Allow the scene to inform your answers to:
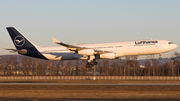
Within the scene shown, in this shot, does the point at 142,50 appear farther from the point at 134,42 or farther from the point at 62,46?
the point at 62,46

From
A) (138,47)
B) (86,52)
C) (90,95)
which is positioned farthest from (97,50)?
(90,95)

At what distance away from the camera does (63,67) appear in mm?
131125

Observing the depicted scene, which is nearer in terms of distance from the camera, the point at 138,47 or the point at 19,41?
the point at 138,47

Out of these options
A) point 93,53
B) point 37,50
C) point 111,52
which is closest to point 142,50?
point 111,52

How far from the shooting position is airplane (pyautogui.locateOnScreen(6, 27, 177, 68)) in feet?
167

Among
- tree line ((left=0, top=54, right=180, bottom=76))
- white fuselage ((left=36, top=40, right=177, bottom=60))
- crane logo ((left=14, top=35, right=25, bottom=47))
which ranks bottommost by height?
tree line ((left=0, top=54, right=180, bottom=76))

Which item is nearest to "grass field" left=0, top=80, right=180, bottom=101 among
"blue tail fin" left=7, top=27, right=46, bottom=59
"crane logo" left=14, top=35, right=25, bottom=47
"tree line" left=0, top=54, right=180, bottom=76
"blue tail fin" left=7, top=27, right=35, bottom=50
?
"blue tail fin" left=7, top=27, right=46, bottom=59

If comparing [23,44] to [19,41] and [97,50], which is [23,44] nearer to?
[19,41]

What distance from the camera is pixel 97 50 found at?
52.2 meters

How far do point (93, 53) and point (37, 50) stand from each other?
1358cm

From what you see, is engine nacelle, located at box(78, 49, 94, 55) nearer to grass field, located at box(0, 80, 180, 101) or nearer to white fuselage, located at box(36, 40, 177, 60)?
white fuselage, located at box(36, 40, 177, 60)

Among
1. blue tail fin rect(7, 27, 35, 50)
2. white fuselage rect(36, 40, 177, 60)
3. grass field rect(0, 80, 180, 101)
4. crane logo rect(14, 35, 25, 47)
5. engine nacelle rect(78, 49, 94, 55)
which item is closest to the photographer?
grass field rect(0, 80, 180, 101)

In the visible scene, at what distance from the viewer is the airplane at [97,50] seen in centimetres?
5081

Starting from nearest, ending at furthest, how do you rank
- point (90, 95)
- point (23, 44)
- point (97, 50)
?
point (90, 95) < point (97, 50) < point (23, 44)
